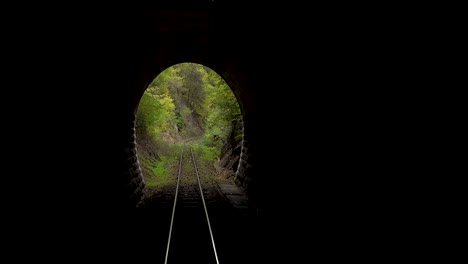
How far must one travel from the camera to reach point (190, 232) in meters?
6.93

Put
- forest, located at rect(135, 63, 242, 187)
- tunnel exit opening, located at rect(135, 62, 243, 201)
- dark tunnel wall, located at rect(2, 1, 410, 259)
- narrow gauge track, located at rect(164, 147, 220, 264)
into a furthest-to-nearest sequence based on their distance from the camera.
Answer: forest, located at rect(135, 63, 242, 187) < tunnel exit opening, located at rect(135, 62, 243, 201) < narrow gauge track, located at rect(164, 147, 220, 264) < dark tunnel wall, located at rect(2, 1, 410, 259)

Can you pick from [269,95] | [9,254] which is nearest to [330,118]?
[269,95]

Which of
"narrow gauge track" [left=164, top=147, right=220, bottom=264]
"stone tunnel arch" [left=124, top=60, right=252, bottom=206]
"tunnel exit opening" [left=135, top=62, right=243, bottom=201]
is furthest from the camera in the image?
"tunnel exit opening" [left=135, top=62, right=243, bottom=201]

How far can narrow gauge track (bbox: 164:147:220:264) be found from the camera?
5586 millimetres

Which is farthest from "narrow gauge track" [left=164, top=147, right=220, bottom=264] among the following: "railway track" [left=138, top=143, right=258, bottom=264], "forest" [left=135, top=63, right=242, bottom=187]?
"forest" [left=135, top=63, right=242, bottom=187]

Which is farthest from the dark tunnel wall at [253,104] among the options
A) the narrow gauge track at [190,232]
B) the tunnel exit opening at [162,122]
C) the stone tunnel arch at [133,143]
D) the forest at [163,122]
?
the forest at [163,122]

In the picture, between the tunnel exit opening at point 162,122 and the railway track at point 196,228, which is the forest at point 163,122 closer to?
the tunnel exit opening at point 162,122

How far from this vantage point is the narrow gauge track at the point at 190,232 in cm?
559

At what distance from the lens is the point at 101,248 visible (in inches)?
233

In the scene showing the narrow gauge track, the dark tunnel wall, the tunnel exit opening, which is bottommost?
the narrow gauge track

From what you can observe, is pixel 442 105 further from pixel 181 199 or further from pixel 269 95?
pixel 181 199

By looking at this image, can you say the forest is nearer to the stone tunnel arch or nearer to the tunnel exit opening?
the tunnel exit opening

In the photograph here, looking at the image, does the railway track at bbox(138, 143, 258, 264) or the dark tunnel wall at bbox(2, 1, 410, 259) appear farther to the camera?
the railway track at bbox(138, 143, 258, 264)

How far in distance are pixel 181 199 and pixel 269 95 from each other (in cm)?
433
